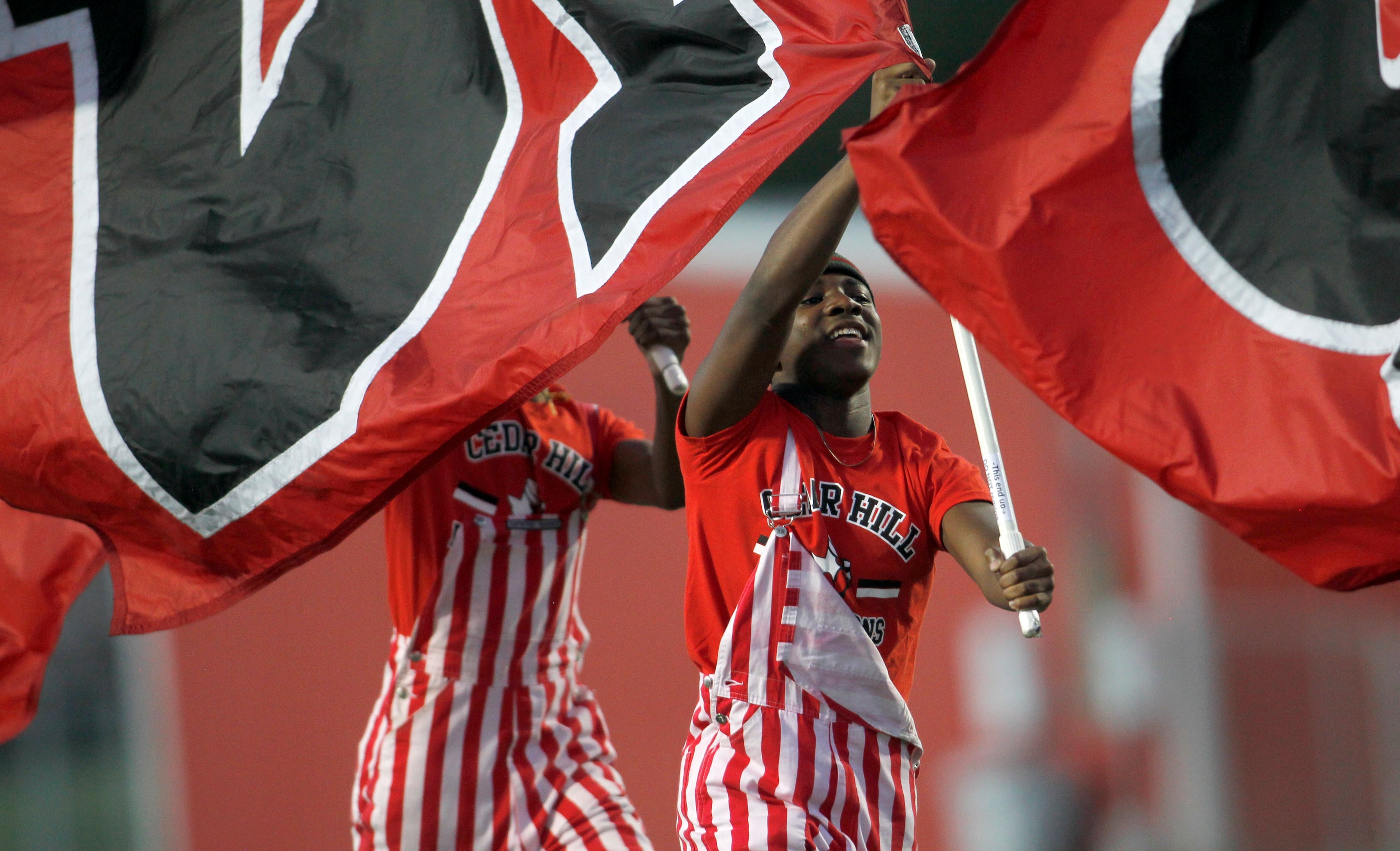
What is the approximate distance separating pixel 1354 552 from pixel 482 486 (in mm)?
2639

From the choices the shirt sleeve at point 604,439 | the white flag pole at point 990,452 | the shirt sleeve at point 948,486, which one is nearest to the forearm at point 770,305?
the white flag pole at point 990,452

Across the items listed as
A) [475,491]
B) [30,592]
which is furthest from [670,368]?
[30,592]

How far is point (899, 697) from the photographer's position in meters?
3.73

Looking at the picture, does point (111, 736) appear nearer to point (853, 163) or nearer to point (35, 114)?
point (35, 114)

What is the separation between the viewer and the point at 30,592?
15.1ft

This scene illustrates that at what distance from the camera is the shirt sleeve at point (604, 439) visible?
5109 mm

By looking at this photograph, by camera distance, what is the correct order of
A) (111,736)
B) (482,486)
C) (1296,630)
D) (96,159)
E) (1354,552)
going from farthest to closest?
(1296,630) → (111,736) → (482,486) → (96,159) → (1354,552)

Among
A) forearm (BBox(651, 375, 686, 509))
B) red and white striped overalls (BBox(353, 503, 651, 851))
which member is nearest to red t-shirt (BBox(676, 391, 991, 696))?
forearm (BBox(651, 375, 686, 509))

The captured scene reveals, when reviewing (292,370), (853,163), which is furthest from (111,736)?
(853,163)

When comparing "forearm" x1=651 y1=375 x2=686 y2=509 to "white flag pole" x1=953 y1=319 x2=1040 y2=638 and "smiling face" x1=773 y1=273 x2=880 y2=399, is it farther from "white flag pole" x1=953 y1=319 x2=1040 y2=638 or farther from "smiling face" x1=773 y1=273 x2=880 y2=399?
"white flag pole" x1=953 y1=319 x2=1040 y2=638

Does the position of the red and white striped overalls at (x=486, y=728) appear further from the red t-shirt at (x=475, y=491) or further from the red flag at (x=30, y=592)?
the red flag at (x=30, y=592)

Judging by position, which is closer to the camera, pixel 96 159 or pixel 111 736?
pixel 96 159

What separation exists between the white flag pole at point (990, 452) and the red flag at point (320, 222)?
2.10 ft

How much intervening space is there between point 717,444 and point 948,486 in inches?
23.4
